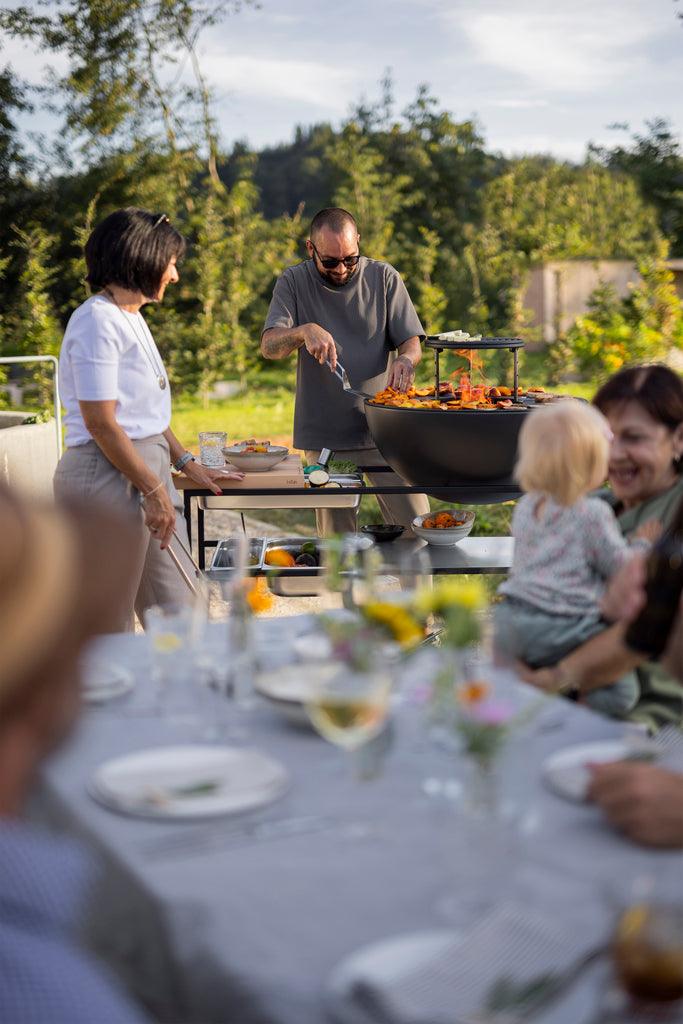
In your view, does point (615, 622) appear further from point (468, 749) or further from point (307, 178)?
point (307, 178)

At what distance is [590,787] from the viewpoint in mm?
1442

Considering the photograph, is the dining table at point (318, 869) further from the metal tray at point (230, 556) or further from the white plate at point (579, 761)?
the metal tray at point (230, 556)

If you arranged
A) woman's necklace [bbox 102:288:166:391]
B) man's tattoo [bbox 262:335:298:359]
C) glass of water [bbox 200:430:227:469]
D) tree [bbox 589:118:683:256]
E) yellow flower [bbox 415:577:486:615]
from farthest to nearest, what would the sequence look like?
1. tree [bbox 589:118:683:256]
2. man's tattoo [bbox 262:335:298:359]
3. glass of water [bbox 200:430:227:469]
4. woman's necklace [bbox 102:288:166:391]
5. yellow flower [bbox 415:577:486:615]

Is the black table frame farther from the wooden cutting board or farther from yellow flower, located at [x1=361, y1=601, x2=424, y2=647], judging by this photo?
yellow flower, located at [x1=361, y1=601, x2=424, y2=647]

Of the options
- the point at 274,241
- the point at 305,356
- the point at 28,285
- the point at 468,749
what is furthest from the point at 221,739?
the point at 274,241

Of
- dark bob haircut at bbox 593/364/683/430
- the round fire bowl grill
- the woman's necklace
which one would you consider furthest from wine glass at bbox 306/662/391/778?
the round fire bowl grill

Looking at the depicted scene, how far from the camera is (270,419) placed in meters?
12.8

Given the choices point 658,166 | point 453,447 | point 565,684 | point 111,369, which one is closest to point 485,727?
point 565,684

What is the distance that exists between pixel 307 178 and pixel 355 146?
14.5 ft

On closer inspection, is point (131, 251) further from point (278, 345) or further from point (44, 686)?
point (44, 686)

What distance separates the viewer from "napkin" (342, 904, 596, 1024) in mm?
1049

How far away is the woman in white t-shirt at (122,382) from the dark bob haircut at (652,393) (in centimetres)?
141

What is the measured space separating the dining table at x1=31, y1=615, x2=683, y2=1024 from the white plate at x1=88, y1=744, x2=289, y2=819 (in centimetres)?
2

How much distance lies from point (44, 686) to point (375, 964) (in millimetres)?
→ 547
